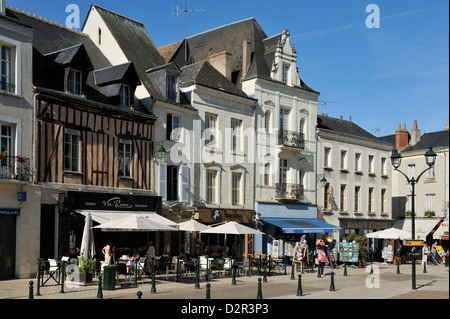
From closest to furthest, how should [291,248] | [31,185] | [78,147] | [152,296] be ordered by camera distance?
1. [152,296]
2. [31,185]
3. [78,147]
4. [291,248]

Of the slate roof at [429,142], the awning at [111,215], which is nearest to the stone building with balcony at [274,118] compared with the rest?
the awning at [111,215]

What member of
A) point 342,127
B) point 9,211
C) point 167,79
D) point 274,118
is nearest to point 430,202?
point 342,127

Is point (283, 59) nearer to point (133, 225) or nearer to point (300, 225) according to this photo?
point (300, 225)

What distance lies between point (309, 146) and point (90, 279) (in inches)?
716

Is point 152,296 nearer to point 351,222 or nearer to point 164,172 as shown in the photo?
point 164,172

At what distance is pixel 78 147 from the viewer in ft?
69.9

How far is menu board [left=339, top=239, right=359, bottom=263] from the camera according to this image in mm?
28078

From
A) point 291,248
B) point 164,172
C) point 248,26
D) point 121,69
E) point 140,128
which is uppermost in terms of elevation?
point 248,26

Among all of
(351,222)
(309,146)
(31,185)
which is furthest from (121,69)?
(351,222)

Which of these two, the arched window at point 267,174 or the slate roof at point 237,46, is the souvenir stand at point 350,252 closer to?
the arched window at point 267,174

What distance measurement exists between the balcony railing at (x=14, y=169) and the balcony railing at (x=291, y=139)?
48.1 ft

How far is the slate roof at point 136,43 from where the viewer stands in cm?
2543

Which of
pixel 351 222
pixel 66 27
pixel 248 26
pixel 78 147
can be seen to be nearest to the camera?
pixel 78 147

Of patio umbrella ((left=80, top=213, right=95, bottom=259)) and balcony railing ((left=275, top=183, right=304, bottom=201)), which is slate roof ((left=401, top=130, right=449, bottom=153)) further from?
patio umbrella ((left=80, top=213, right=95, bottom=259))
